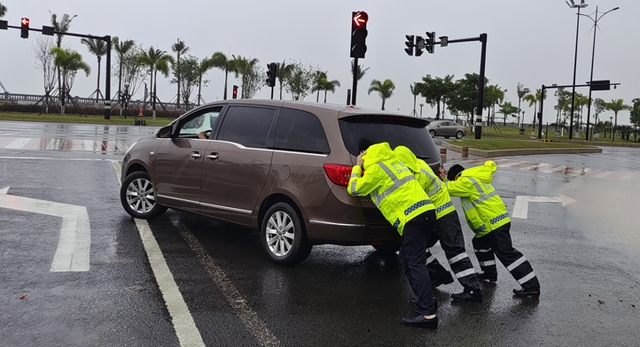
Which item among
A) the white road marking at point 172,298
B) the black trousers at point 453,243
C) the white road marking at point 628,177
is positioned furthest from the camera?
the white road marking at point 628,177

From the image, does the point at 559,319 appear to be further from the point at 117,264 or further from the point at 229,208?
the point at 117,264

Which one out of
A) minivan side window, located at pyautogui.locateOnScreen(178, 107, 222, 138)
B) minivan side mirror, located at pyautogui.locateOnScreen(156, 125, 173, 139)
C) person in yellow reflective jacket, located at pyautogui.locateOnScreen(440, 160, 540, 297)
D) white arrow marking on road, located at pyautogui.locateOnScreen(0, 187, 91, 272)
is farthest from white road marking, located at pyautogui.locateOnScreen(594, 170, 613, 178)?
white arrow marking on road, located at pyautogui.locateOnScreen(0, 187, 91, 272)

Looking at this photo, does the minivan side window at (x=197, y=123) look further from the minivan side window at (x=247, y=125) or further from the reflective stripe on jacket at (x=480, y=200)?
the reflective stripe on jacket at (x=480, y=200)

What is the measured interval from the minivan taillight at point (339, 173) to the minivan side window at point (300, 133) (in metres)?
0.20

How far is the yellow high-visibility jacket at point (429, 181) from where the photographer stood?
5348 mm

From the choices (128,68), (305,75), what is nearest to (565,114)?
(305,75)

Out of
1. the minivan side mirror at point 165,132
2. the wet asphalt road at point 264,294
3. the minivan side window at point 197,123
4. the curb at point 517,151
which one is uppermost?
the minivan side window at point 197,123

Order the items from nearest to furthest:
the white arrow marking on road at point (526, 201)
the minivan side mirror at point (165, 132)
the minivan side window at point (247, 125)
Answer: the minivan side window at point (247, 125)
the minivan side mirror at point (165, 132)
the white arrow marking on road at point (526, 201)

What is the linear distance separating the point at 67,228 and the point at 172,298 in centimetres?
305

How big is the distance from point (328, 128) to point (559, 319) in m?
2.59

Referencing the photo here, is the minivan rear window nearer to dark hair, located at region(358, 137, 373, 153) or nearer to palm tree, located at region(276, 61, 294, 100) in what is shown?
dark hair, located at region(358, 137, 373, 153)

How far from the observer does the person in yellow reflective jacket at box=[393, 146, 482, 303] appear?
5363mm

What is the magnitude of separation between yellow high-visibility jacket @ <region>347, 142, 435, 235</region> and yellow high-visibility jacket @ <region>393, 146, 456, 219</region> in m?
0.23

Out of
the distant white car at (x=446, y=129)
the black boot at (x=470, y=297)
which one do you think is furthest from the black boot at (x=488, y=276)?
the distant white car at (x=446, y=129)
